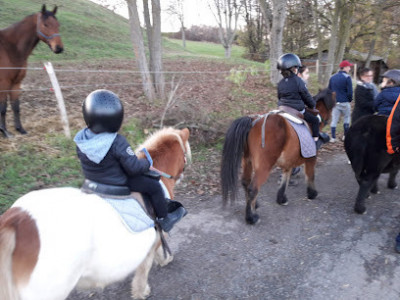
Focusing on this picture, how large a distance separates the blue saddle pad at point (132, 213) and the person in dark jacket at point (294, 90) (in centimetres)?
307

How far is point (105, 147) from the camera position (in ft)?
6.41

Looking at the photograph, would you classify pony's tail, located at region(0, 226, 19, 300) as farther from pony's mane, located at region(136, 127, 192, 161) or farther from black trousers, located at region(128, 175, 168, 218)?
pony's mane, located at region(136, 127, 192, 161)

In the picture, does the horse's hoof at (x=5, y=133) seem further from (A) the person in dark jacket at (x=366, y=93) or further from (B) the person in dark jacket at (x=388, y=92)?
(A) the person in dark jacket at (x=366, y=93)

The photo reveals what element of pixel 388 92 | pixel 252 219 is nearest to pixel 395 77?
pixel 388 92

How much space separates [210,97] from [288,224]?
6.76 metres

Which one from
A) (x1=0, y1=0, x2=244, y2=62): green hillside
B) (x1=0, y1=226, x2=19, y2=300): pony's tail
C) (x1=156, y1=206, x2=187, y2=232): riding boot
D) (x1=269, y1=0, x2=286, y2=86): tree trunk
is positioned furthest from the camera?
(x1=0, y1=0, x2=244, y2=62): green hillside

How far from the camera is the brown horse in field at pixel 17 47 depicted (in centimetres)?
550

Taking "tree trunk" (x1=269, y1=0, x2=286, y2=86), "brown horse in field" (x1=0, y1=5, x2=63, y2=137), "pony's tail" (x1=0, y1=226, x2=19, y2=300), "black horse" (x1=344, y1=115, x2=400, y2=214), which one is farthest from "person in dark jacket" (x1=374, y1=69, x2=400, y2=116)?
"tree trunk" (x1=269, y1=0, x2=286, y2=86)

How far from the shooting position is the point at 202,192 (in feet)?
15.9

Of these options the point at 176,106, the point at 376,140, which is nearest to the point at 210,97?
the point at 176,106

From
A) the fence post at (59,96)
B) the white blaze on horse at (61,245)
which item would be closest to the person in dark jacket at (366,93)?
the white blaze on horse at (61,245)

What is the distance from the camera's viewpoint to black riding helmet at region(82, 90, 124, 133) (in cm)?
196

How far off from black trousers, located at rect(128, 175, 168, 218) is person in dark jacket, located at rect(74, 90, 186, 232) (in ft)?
0.08

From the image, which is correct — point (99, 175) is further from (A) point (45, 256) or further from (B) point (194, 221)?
(B) point (194, 221)
